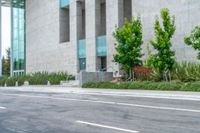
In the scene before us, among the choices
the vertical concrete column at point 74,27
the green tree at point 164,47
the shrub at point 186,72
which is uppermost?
the vertical concrete column at point 74,27

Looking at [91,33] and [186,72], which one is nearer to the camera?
[186,72]

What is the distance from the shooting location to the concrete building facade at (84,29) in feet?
111

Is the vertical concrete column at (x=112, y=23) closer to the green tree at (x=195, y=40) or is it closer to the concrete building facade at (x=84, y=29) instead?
the concrete building facade at (x=84, y=29)

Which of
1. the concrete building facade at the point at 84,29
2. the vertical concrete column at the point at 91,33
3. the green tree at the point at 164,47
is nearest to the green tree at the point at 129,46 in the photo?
the green tree at the point at 164,47

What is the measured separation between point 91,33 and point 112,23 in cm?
445

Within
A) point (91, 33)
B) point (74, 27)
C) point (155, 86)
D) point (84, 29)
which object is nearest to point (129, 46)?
point (155, 86)

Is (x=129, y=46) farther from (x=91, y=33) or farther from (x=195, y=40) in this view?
(x=91, y=33)

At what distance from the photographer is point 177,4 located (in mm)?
34031

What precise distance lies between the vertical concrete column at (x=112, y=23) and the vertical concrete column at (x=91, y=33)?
2.93 m

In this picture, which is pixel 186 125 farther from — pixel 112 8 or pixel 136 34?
pixel 112 8

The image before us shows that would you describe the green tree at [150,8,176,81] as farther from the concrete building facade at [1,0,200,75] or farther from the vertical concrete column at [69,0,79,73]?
the vertical concrete column at [69,0,79,73]

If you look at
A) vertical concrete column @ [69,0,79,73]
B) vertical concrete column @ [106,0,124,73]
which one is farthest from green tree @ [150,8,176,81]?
vertical concrete column @ [69,0,79,73]

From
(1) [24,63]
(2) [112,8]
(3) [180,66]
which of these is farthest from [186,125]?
(1) [24,63]

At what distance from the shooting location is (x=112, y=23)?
42844 mm
